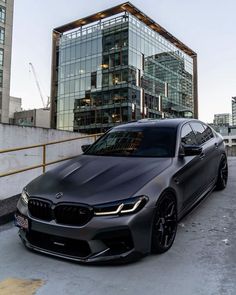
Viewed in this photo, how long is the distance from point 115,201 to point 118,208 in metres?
0.08

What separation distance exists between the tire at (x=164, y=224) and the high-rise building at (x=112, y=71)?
145 ft

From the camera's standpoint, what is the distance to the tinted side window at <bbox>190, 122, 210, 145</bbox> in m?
5.39

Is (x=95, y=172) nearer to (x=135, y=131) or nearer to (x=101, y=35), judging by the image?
(x=135, y=131)

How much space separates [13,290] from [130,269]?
3.72ft

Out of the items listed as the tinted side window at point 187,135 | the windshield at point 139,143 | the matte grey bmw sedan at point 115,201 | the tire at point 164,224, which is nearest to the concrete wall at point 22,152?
the windshield at point 139,143

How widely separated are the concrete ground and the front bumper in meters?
0.16

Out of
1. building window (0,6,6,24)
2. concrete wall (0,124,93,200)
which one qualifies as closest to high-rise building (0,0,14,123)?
building window (0,6,6,24)

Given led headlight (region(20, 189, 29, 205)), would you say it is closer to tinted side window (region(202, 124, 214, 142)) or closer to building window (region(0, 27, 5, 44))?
tinted side window (region(202, 124, 214, 142))

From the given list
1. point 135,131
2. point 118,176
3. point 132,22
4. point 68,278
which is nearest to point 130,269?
point 68,278

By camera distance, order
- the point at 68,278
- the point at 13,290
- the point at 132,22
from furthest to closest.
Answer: the point at 132,22, the point at 68,278, the point at 13,290

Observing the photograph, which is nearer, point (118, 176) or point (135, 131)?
point (118, 176)

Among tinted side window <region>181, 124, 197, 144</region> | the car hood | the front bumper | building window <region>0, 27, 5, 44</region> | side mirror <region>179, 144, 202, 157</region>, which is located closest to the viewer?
the front bumper

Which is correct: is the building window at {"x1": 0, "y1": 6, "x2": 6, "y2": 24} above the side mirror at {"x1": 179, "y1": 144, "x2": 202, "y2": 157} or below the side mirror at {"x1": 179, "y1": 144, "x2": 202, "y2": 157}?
above

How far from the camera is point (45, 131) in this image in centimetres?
884
